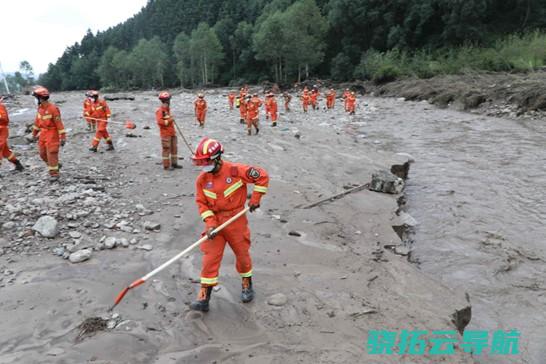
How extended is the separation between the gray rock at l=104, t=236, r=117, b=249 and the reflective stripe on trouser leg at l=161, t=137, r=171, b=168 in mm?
3731

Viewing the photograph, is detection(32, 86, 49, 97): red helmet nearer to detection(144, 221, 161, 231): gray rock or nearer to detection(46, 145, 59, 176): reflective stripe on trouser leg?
detection(46, 145, 59, 176): reflective stripe on trouser leg

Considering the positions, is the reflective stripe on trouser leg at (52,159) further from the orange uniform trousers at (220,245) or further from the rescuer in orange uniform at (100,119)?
the orange uniform trousers at (220,245)

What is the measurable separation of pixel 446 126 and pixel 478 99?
17.8 feet

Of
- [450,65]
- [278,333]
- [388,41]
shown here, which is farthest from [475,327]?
[388,41]

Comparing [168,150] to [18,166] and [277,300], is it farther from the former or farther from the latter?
[277,300]

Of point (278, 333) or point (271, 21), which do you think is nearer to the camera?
point (278, 333)

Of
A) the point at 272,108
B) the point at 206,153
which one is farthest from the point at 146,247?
the point at 272,108

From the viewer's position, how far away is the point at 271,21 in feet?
160

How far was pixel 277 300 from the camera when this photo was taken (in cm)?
433

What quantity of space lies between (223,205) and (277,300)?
4.17ft

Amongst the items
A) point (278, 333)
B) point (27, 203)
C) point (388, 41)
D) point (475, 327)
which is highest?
point (388, 41)

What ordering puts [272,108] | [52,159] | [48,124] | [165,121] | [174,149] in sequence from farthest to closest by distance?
[272,108] < [174,149] < [165,121] < [52,159] < [48,124]

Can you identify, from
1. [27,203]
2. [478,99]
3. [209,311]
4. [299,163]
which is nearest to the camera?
[209,311]

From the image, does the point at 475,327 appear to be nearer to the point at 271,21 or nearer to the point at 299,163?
the point at 299,163
